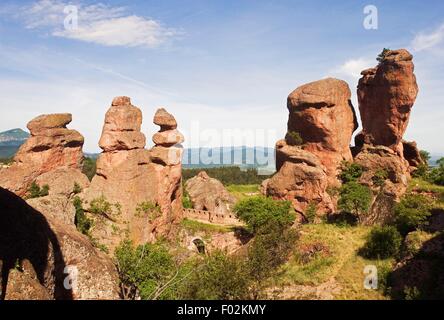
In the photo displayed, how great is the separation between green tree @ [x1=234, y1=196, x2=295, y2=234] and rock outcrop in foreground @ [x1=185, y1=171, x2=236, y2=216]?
14019mm

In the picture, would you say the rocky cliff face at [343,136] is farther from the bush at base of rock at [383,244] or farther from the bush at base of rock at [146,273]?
the bush at base of rock at [146,273]

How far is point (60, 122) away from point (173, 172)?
48.9 ft

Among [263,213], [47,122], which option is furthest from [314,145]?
[47,122]

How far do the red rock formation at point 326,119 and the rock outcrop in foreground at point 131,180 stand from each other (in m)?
20.7

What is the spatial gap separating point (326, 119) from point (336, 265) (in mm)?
26939

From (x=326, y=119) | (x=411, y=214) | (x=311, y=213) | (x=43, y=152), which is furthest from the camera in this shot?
(x=326, y=119)

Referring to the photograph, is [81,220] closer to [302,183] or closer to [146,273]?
[146,273]

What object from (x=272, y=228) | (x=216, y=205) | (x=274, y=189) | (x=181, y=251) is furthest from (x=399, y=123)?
(x=181, y=251)

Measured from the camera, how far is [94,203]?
131 ft

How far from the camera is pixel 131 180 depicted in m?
41.0

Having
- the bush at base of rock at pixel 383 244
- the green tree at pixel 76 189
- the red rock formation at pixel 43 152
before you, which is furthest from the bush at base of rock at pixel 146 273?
the red rock formation at pixel 43 152

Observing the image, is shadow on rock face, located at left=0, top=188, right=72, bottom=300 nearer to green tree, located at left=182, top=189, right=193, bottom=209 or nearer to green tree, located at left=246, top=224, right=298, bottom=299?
green tree, located at left=246, top=224, right=298, bottom=299

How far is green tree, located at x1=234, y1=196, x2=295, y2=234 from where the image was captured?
4497 centimetres

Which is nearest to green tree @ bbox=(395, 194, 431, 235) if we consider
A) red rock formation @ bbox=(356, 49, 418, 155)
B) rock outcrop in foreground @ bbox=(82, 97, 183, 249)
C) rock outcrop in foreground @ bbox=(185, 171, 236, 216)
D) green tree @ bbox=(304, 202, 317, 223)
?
green tree @ bbox=(304, 202, 317, 223)
